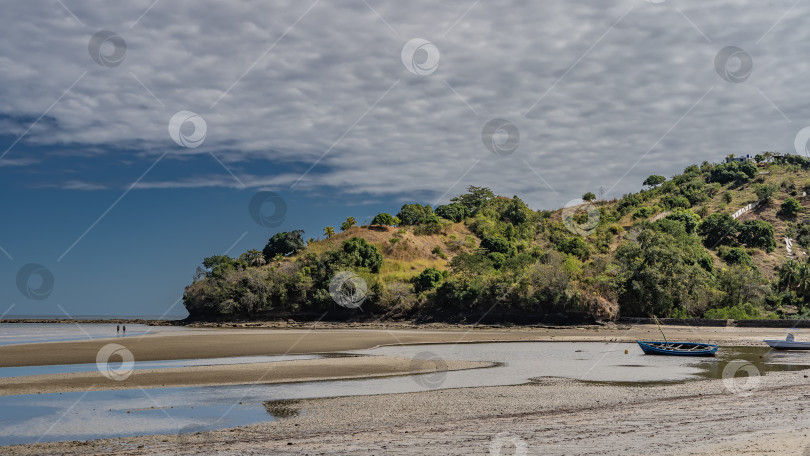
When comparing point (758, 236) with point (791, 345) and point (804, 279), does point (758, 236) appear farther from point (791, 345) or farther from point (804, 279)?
point (791, 345)

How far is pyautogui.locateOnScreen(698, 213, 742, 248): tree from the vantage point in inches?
4035

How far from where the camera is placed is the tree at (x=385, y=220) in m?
118

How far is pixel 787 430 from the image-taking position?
44.0ft

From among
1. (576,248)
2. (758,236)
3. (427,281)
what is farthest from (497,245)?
(758,236)

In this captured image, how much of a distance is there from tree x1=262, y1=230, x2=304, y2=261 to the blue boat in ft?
274

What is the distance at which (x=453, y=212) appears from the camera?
Result: 421 feet

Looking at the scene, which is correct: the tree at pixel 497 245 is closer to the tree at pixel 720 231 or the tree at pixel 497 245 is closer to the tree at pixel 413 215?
the tree at pixel 413 215

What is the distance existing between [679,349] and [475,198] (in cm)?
10427

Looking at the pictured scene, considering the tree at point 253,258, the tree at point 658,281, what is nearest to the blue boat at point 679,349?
the tree at point 658,281

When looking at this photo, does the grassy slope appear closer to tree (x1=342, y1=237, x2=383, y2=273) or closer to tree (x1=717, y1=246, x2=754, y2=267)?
tree (x1=717, y1=246, x2=754, y2=267)

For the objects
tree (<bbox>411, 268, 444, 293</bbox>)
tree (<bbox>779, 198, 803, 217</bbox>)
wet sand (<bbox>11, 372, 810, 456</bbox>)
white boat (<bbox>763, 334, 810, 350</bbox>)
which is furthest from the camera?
tree (<bbox>779, 198, 803, 217</bbox>)

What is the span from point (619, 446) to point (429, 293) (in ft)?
226

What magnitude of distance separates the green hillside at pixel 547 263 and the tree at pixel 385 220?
36 centimetres

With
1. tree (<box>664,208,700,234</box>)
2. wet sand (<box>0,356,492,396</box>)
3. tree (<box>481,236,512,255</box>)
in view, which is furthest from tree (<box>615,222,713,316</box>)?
wet sand (<box>0,356,492,396</box>)
